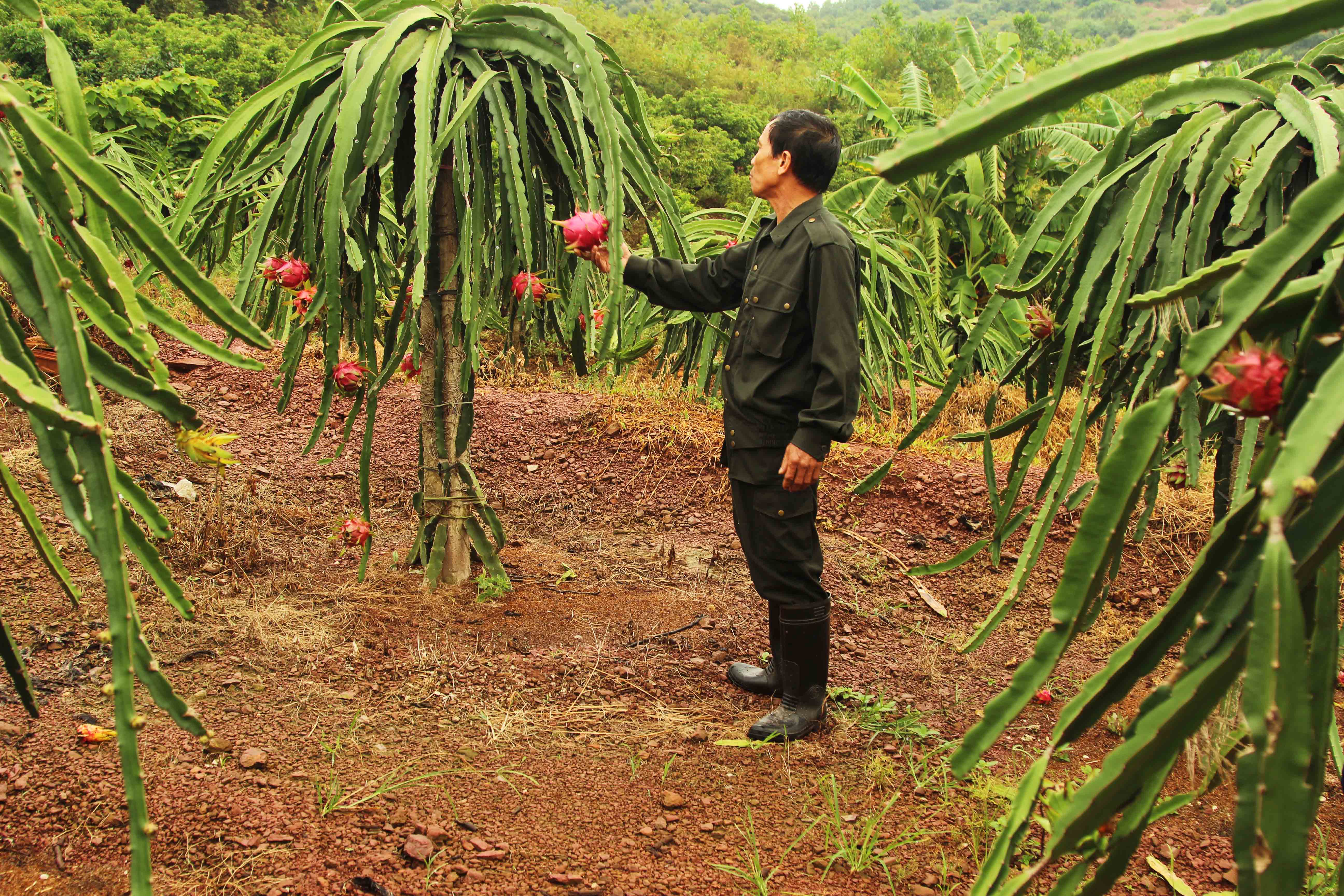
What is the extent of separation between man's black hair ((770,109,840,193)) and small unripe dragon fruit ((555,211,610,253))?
56 centimetres

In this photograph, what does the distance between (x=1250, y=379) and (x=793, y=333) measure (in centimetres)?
162

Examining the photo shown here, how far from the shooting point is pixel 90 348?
1.33 metres

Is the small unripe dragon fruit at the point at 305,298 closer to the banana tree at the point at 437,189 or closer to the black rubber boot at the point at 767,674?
the banana tree at the point at 437,189

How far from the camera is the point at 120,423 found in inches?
174

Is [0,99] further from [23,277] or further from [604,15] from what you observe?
[604,15]

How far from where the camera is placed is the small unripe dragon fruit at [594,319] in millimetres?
2870

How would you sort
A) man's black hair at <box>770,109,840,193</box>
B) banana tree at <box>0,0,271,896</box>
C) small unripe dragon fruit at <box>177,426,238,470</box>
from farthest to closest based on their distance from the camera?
man's black hair at <box>770,109,840,193</box>, small unripe dragon fruit at <box>177,426,238,470</box>, banana tree at <box>0,0,271,896</box>

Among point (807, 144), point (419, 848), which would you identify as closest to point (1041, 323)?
point (807, 144)

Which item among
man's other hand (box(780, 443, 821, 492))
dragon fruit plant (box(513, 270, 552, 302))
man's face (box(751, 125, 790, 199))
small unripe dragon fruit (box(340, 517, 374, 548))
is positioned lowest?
small unripe dragon fruit (box(340, 517, 374, 548))

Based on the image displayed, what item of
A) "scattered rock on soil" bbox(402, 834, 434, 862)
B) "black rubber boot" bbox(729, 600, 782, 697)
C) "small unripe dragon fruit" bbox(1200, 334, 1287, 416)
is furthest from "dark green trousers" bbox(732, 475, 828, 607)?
"small unripe dragon fruit" bbox(1200, 334, 1287, 416)

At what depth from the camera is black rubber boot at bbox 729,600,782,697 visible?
2691 millimetres

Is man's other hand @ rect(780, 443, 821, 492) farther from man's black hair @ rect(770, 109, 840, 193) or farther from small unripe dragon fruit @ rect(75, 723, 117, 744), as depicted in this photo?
small unripe dragon fruit @ rect(75, 723, 117, 744)

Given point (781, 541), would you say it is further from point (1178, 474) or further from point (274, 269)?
point (1178, 474)

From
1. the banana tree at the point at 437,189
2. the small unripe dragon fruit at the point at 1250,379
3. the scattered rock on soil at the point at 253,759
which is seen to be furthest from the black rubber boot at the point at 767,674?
the small unripe dragon fruit at the point at 1250,379
